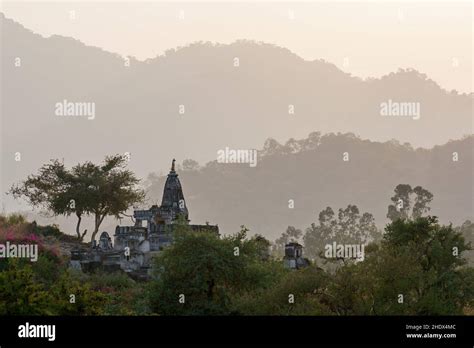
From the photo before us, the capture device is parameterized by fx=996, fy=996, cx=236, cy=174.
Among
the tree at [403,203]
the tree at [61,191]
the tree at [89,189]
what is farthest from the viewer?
the tree at [403,203]

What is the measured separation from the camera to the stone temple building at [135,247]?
69.2 meters

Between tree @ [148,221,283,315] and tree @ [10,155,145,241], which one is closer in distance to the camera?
tree @ [148,221,283,315]

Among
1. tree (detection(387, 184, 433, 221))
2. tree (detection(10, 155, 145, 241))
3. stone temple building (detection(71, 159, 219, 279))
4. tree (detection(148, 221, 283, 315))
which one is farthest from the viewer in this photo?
tree (detection(387, 184, 433, 221))

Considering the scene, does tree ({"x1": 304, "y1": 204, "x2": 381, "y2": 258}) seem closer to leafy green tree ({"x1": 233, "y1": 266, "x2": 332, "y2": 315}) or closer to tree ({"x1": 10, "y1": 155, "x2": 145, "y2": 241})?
tree ({"x1": 10, "y1": 155, "x2": 145, "y2": 241})

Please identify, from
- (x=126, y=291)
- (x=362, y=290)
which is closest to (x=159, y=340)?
(x=362, y=290)

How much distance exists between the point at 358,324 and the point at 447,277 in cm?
1942

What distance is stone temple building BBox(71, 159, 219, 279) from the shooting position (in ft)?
227

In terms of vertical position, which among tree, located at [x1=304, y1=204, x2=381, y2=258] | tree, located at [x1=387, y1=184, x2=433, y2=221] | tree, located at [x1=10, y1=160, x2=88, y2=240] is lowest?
tree, located at [x1=10, y1=160, x2=88, y2=240]

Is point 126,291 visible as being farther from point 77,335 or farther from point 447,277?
point 77,335

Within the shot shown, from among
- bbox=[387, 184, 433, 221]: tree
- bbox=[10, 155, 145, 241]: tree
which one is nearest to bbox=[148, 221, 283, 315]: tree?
bbox=[10, 155, 145, 241]: tree

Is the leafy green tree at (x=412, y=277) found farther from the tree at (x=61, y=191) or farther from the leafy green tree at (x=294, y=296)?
the tree at (x=61, y=191)

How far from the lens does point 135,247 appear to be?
72.7 metres

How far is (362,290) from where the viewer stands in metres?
42.0

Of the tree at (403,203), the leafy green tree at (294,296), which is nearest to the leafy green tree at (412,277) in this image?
the leafy green tree at (294,296)
